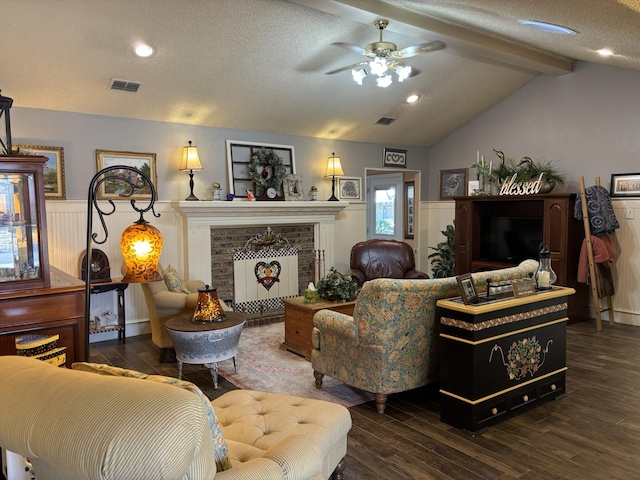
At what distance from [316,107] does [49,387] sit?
17.5 ft

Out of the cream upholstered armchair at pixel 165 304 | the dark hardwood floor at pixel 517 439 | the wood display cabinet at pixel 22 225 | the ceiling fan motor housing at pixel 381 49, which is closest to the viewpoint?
the dark hardwood floor at pixel 517 439

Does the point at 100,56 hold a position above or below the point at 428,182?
above

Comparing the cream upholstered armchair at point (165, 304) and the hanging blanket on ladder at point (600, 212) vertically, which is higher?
the hanging blanket on ladder at point (600, 212)

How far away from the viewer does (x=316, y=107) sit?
20.3ft

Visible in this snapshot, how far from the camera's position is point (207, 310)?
3.98 metres

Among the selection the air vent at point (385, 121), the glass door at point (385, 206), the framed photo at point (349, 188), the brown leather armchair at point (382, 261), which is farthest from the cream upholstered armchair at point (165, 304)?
the glass door at point (385, 206)

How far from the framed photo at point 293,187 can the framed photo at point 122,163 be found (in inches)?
68.1

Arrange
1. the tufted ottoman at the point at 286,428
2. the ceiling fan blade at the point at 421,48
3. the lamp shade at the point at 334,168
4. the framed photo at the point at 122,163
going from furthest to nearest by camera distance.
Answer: the lamp shade at the point at 334,168 → the framed photo at the point at 122,163 → the ceiling fan blade at the point at 421,48 → the tufted ottoman at the point at 286,428

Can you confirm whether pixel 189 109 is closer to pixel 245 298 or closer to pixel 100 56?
pixel 100 56

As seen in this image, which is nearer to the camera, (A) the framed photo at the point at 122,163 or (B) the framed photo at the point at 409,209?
(A) the framed photo at the point at 122,163

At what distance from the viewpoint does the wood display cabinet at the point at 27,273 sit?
2.79m

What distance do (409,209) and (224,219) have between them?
3907mm

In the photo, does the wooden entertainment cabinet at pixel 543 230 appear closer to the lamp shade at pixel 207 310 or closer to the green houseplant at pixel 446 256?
the green houseplant at pixel 446 256

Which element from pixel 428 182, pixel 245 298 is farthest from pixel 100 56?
pixel 428 182
